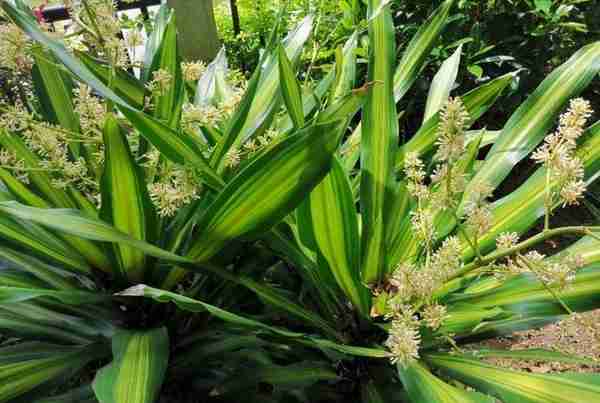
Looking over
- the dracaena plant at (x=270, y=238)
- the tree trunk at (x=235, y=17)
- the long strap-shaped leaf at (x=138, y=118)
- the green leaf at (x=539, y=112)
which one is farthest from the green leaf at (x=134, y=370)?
the tree trunk at (x=235, y=17)

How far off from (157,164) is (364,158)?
385mm

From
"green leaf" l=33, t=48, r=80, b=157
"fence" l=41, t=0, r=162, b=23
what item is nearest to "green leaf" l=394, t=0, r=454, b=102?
"green leaf" l=33, t=48, r=80, b=157

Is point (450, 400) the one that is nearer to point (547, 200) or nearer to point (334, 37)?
point (547, 200)

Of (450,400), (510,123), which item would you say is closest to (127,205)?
(450,400)

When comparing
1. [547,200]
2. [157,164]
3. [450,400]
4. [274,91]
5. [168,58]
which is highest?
[168,58]

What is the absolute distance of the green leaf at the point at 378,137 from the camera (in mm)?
1007

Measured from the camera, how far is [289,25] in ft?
8.77

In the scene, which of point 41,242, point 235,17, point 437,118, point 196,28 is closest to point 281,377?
point 41,242

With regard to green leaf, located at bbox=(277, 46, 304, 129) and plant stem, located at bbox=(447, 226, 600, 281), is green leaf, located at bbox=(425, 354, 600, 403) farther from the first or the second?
green leaf, located at bbox=(277, 46, 304, 129)

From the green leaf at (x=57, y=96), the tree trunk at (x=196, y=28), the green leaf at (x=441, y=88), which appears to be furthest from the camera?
the tree trunk at (x=196, y=28)

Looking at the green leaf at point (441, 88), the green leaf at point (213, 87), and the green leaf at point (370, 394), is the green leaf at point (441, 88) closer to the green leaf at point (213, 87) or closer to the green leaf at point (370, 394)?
the green leaf at point (213, 87)

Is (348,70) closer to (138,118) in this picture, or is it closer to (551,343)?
(138,118)

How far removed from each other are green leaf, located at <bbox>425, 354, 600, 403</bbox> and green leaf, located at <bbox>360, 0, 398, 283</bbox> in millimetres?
245

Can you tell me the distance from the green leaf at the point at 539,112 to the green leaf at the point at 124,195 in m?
0.68
